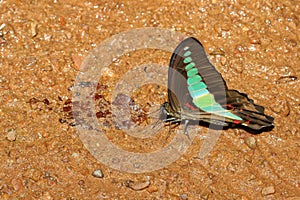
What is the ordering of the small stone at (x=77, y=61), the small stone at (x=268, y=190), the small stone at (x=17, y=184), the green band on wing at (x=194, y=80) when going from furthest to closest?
the small stone at (x=77, y=61) < the green band on wing at (x=194, y=80) < the small stone at (x=268, y=190) < the small stone at (x=17, y=184)

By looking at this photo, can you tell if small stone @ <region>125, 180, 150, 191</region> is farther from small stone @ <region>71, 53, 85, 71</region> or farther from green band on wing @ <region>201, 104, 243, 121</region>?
small stone @ <region>71, 53, 85, 71</region>

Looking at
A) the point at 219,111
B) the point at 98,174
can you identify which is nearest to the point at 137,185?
the point at 98,174

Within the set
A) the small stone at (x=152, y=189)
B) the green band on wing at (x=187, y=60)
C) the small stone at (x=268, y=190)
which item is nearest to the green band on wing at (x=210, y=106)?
the green band on wing at (x=187, y=60)

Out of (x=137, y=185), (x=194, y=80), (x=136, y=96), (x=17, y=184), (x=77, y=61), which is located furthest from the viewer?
(x=77, y=61)

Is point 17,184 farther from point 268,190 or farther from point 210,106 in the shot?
point 268,190

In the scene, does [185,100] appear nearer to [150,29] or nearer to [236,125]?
[236,125]

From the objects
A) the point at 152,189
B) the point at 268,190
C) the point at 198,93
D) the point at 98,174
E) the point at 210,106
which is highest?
the point at 198,93

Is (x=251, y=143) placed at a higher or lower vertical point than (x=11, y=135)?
lower

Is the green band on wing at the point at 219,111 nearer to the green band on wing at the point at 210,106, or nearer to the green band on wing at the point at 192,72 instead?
the green band on wing at the point at 210,106
